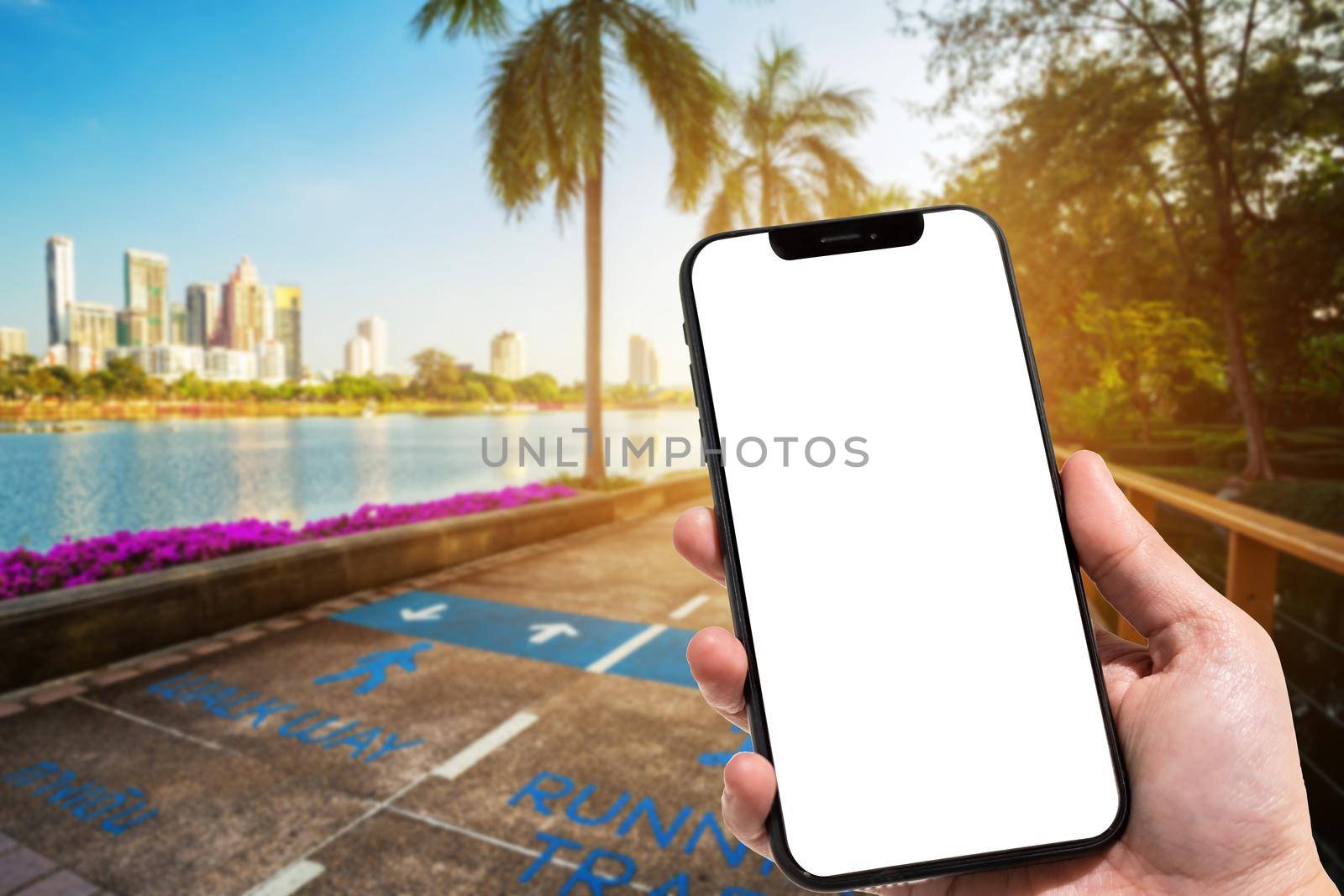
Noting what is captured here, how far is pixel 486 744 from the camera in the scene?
12.8ft

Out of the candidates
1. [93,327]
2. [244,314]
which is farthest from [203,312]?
[93,327]

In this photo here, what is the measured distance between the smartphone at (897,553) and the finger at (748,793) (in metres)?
0.04

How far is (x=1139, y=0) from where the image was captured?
11.2m

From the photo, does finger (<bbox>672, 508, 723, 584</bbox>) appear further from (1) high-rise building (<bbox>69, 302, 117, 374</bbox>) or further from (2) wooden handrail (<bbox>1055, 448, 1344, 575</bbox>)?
(1) high-rise building (<bbox>69, 302, 117, 374</bbox>)

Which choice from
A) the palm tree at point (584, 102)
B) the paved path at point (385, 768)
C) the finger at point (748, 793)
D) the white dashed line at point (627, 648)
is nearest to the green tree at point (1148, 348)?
the palm tree at point (584, 102)

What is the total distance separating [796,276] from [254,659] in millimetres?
5204

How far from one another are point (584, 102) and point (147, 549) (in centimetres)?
843

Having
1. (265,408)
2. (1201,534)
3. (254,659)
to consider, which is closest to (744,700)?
(254,659)

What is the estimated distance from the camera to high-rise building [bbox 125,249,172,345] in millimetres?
40875

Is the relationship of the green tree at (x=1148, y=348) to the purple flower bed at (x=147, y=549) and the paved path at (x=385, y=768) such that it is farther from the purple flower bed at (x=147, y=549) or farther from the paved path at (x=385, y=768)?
the purple flower bed at (x=147, y=549)

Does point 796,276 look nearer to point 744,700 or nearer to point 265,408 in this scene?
point 744,700

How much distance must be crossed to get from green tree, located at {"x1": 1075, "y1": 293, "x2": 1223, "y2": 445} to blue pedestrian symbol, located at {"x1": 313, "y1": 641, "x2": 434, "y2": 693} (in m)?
15.6

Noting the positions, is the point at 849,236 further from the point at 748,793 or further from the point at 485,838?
the point at 485,838

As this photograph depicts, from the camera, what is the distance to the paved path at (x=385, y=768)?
2.89 meters
